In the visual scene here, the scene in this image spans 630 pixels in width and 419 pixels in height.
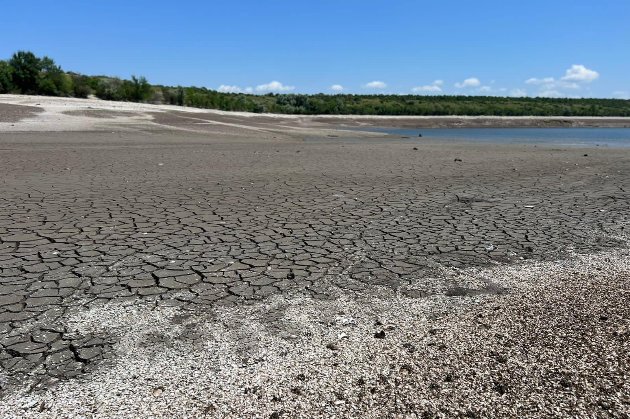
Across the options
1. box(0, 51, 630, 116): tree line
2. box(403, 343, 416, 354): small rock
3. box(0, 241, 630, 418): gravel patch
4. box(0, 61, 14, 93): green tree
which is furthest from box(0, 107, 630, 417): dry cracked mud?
box(0, 51, 630, 116): tree line

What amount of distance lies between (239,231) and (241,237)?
0.32 metres

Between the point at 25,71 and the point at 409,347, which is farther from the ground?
the point at 25,71

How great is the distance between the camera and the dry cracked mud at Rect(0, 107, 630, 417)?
4.16m

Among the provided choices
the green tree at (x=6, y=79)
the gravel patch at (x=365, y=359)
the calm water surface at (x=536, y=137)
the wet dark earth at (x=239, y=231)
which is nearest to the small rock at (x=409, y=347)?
the gravel patch at (x=365, y=359)

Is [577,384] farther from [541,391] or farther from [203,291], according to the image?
[203,291]

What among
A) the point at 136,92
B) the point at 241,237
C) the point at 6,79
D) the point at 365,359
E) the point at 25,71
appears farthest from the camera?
the point at 136,92

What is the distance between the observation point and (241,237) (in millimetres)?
6496

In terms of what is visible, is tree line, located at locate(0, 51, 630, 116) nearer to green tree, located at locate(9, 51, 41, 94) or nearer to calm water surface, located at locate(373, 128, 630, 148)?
green tree, located at locate(9, 51, 41, 94)

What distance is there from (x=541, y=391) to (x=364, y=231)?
4.17 meters

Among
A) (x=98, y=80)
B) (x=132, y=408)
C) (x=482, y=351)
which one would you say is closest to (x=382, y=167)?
(x=482, y=351)

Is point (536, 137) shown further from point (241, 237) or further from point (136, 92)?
point (136, 92)

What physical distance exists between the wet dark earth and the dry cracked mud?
24 mm

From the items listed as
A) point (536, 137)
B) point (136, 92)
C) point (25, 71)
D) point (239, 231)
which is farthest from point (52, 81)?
point (239, 231)

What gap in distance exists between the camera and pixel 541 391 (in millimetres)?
2910
